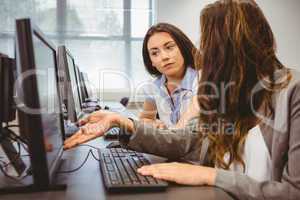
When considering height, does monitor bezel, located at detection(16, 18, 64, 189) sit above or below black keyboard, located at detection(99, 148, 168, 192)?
A: above

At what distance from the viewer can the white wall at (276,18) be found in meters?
4.25

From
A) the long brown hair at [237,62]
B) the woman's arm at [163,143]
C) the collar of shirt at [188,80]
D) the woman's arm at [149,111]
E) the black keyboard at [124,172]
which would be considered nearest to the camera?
the black keyboard at [124,172]

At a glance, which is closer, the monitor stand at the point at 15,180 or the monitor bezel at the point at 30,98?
the monitor bezel at the point at 30,98

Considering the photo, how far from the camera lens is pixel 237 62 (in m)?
0.91

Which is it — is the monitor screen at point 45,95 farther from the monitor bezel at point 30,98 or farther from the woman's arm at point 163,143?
the woman's arm at point 163,143

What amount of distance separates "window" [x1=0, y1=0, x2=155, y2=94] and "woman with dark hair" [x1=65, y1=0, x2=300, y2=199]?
3.31 metres

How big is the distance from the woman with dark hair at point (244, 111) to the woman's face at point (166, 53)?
3.25ft

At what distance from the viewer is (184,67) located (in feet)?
6.92

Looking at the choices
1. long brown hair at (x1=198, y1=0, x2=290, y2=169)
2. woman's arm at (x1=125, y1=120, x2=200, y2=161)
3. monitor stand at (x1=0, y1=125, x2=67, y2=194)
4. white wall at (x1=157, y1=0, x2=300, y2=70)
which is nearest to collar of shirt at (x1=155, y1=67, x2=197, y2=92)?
woman's arm at (x1=125, y1=120, x2=200, y2=161)

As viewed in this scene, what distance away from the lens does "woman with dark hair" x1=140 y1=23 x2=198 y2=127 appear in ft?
6.67

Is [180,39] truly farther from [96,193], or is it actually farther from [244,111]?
[96,193]

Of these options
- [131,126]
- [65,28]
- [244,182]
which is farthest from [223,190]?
[65,28]

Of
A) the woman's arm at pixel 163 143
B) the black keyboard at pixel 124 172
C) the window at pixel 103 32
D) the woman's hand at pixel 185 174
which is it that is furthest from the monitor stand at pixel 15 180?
the window at pixel 103 32

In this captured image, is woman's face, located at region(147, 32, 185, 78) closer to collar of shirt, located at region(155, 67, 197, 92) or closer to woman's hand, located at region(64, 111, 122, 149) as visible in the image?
collar of shirt, located at region(155, 67, 197, 92)
